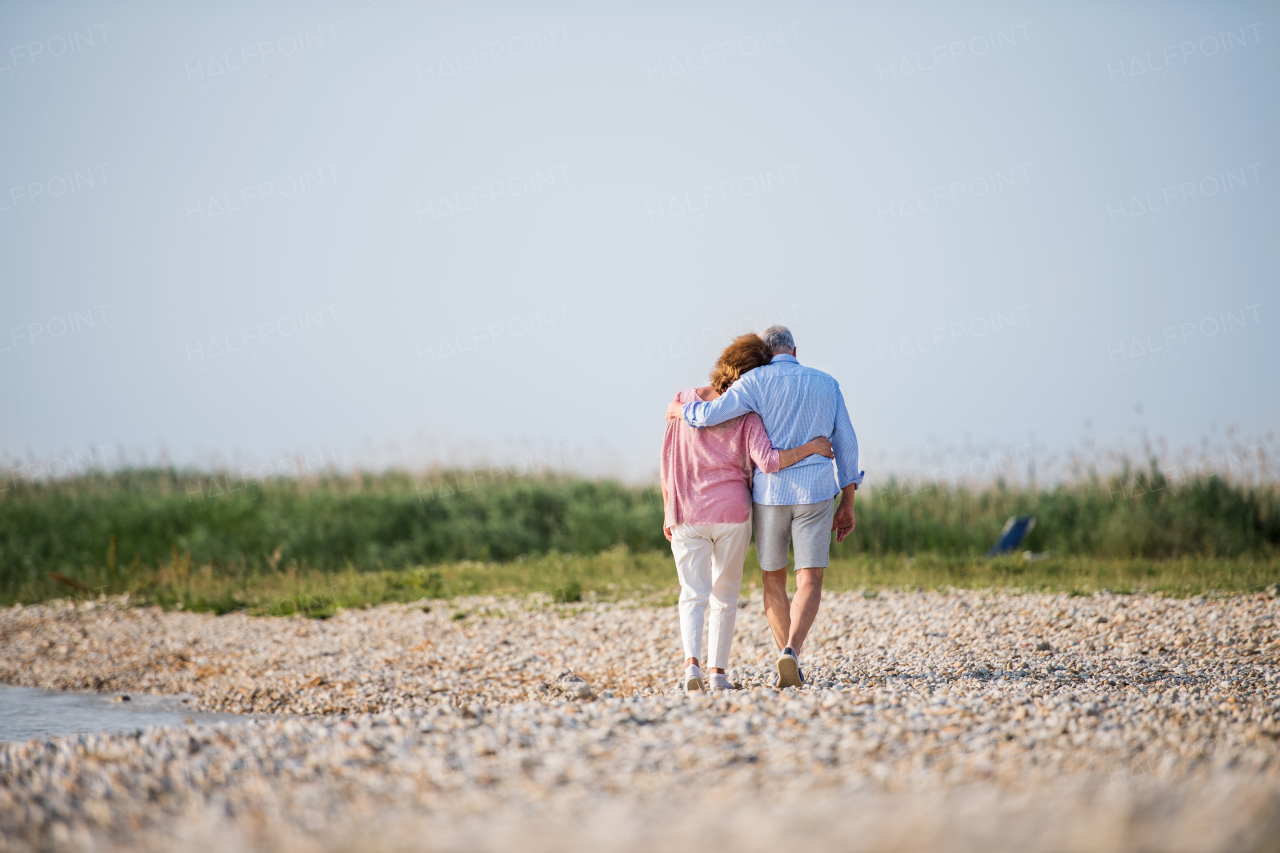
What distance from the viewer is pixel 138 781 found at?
373 cm

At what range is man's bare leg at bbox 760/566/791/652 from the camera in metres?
5.61

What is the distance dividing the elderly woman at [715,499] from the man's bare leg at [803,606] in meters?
0.36

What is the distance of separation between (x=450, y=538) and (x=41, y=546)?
24.1 feet

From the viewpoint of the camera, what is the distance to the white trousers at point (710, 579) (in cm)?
552

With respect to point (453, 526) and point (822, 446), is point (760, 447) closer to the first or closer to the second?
point (822, 446)

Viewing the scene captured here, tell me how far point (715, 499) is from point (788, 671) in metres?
1.08

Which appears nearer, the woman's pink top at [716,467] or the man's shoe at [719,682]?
the woman's pink top at [716,467]

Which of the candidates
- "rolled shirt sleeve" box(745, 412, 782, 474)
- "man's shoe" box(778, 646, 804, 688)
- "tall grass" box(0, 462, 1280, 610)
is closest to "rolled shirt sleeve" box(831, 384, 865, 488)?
"rolled shirt sleeve" box(745, 412, 782, 474)

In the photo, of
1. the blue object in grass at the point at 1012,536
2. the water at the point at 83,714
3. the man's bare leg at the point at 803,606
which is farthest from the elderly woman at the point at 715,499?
the blue object in grass at the point at 1012,536

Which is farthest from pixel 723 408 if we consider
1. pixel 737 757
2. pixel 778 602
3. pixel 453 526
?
pixel 453 526

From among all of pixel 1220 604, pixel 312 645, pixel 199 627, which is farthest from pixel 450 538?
pixel 1220 604

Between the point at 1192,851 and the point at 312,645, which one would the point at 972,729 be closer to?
the point at 1192,851

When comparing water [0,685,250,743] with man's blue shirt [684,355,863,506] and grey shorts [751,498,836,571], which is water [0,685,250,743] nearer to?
grey shorts [751,498,836,571]

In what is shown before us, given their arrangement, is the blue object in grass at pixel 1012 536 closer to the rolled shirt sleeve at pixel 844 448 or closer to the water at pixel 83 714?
the rolled shirt sleeve at pixel 844 448
